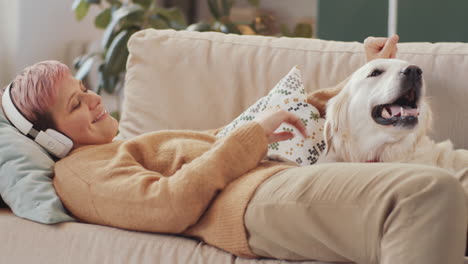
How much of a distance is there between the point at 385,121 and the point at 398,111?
1.6 inches

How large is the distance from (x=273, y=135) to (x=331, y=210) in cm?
42

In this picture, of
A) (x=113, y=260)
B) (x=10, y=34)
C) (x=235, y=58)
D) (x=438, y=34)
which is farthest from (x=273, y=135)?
(x=10, y=34)

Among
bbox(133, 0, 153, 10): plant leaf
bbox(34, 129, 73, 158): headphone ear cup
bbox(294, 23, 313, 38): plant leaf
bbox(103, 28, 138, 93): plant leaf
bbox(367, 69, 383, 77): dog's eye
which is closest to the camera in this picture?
bbox(34, 129, 73, 158): headphone ear cup

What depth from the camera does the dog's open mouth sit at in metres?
1.65

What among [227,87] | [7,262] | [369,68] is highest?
[369,68]

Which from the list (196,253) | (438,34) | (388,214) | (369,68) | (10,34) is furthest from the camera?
(10,34)

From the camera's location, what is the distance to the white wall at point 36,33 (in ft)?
12.5

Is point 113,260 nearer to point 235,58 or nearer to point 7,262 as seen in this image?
point 7,262

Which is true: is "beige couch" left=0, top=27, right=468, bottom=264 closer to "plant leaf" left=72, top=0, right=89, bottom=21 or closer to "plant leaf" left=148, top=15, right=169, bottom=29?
"plant leaf" left=148, top=15, right=169, bottom=29

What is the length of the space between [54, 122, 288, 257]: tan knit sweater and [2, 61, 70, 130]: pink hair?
0.13m

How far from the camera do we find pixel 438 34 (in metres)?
2.84

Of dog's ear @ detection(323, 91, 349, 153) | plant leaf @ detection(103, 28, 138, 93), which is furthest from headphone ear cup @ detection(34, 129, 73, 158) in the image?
plant leaf @ detection(103, 28, 138, 93)

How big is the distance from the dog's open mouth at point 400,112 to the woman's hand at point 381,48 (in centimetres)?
20

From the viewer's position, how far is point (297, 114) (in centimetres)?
187
